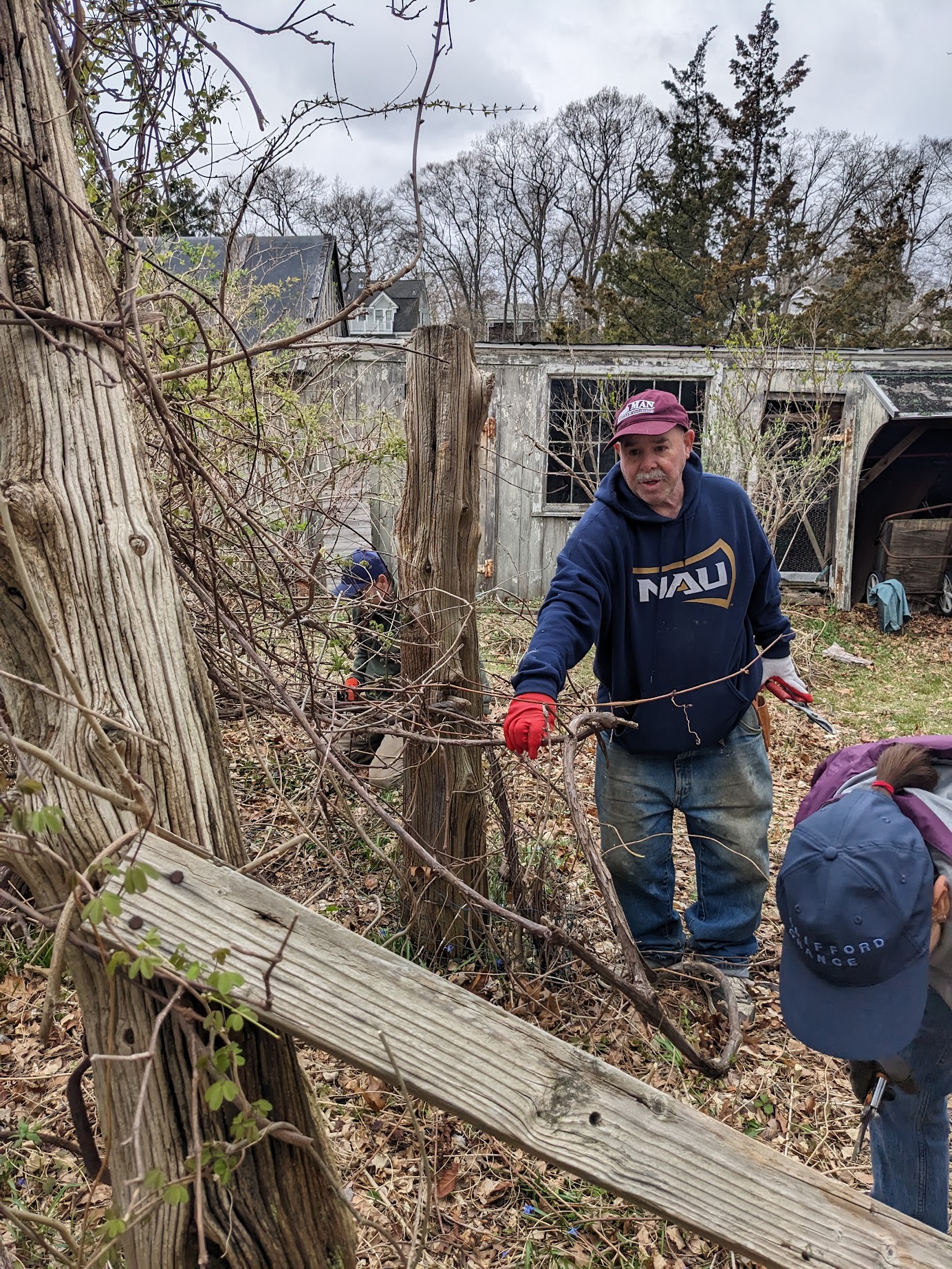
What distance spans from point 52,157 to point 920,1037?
2492 mm

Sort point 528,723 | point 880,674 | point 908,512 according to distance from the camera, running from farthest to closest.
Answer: point 908,512, point 880,674, point 528,723

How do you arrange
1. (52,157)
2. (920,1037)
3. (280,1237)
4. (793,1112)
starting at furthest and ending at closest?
(793,1112), (920,1037), (280,1237), (52,157)

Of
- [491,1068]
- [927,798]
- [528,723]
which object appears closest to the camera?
[491,1068]

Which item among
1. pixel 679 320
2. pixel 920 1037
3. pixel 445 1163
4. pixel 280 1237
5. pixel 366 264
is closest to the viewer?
pixel 280 1237

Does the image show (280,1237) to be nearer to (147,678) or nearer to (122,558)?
(147,678)

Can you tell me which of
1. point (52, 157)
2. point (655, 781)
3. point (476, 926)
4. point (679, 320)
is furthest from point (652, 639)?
point (679, 320)

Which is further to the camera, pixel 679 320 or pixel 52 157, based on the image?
pixel 679 320

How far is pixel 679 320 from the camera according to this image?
901 inches

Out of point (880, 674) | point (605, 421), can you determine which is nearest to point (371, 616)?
point (880, 674)

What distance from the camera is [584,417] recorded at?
1079cm

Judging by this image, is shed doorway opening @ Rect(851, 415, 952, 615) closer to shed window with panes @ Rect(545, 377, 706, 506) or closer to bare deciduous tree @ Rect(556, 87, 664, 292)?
shed window with panes @ Rect(545, 377, 706, 506)

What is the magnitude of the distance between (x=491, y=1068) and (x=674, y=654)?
6.85ft

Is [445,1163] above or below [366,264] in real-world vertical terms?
below

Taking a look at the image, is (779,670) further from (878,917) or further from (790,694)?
(878,917)
